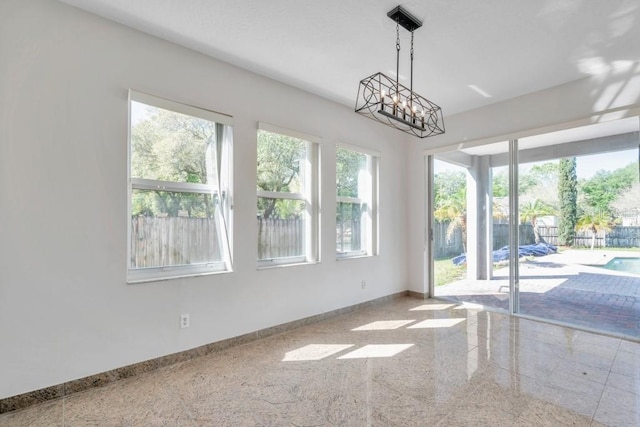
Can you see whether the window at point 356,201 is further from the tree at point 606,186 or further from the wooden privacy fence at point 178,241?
the tree at point 606,186

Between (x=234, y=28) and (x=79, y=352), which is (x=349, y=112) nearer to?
(x=234, y=28)

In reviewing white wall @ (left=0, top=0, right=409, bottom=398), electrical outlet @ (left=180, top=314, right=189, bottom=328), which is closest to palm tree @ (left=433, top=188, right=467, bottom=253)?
white wall @ (left=0, top=0, right=409, bottom=398)

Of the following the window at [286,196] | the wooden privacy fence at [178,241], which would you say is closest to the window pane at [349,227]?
the window at [286,196]

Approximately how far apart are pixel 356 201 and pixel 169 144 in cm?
259

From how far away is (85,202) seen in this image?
7.75 feet

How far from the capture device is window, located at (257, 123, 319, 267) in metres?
3.49

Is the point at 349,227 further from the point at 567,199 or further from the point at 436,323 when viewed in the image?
the point at 567,199

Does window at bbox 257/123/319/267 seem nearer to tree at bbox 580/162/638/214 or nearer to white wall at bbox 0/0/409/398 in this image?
white wall at bbox 0/0/409/398

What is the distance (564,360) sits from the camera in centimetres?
280

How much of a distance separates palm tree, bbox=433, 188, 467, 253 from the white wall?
3082mm

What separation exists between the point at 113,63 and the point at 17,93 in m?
0.67

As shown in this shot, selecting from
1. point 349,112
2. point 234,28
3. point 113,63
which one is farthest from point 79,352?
point 349,112

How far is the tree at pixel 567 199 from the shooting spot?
3.72 metres

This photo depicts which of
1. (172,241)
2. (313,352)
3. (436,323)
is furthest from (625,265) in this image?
(172,241)
